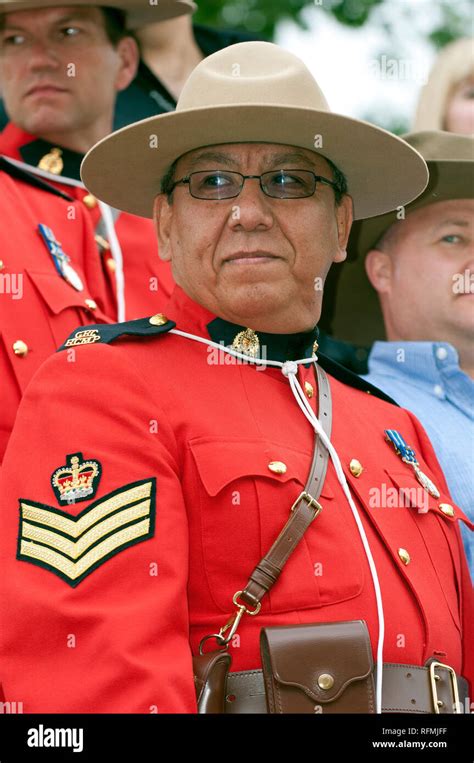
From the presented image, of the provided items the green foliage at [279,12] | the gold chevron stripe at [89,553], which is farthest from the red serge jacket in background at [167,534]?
the green foliage at [279,12]

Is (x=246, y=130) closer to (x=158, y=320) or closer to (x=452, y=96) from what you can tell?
(x=158, y=320)

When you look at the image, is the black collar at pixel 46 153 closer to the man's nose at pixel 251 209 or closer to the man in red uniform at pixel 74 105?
the man in red uniform at pixel 74 105

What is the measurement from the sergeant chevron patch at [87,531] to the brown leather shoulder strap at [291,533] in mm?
257

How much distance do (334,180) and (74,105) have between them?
44.0 inches

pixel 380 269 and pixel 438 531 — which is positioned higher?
pixel 380 269

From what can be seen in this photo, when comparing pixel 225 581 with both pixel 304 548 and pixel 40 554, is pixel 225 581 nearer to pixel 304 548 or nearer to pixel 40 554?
pixel 304 548

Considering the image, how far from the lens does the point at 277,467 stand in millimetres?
3027

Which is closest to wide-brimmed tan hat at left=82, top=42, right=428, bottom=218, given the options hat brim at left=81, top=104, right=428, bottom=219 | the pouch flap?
hat brim at left=81, top=104, right=428, bottom=219

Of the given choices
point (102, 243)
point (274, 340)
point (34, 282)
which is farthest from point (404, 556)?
point (102, 243)

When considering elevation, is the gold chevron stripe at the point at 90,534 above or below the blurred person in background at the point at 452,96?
below

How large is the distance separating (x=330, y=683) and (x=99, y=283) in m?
1.69

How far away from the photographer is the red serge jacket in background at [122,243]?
4203mm

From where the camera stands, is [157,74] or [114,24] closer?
[114,24]

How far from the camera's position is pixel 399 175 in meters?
3.55
